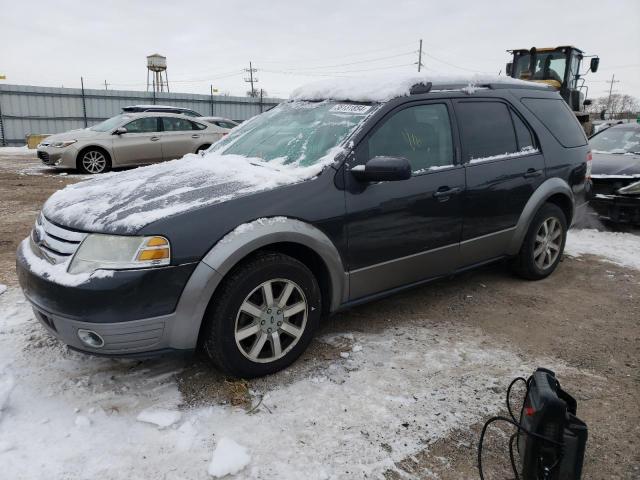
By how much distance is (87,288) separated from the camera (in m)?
2.39

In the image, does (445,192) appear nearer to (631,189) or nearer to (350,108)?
(350,108)

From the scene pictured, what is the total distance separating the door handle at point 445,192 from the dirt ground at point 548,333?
3.15 ft

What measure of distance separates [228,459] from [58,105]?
22.8m

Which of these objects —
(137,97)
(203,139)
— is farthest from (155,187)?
(137,97)

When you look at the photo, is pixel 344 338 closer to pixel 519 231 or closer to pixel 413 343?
pixel 413 343

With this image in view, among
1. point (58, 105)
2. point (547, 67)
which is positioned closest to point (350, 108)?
point (547, 67)

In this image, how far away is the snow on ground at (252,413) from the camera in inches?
88.4

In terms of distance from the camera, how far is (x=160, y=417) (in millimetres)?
2527

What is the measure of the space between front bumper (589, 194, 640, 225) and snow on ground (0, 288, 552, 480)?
426cm

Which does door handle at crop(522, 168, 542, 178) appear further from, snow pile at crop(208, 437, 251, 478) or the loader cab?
the loader cab

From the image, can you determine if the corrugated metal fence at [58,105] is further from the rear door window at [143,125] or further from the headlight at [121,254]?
the headlight at [121,254]

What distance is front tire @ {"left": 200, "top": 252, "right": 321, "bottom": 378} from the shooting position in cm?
267

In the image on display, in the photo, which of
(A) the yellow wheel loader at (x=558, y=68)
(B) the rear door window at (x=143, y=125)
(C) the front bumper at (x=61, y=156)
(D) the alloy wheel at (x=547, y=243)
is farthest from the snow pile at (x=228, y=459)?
(A) the yellow wheel loader at (x=558, y=68)

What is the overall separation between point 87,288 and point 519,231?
11.1ft
